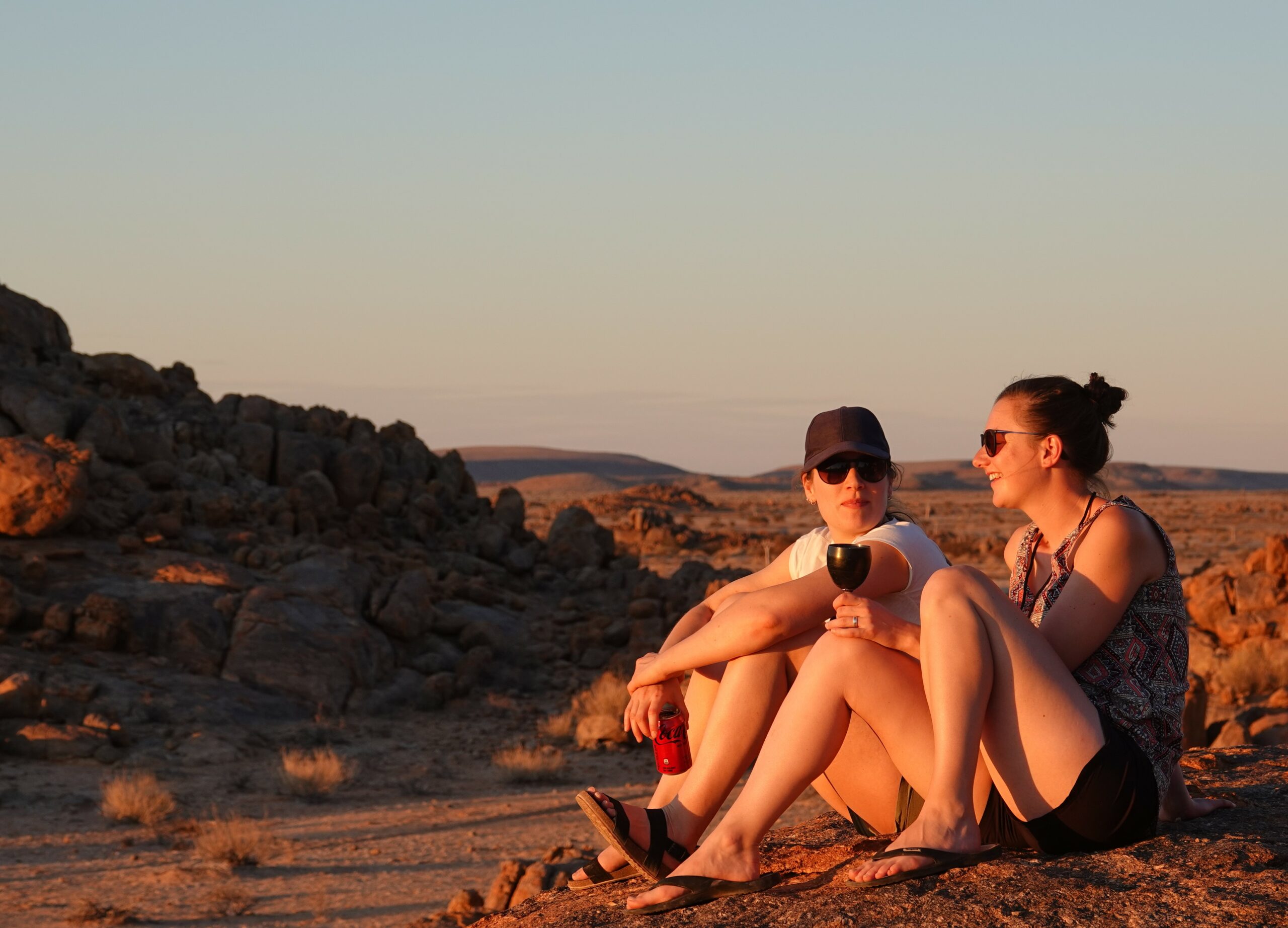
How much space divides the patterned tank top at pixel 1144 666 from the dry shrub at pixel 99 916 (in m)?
6.42

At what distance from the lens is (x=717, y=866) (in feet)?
13.2

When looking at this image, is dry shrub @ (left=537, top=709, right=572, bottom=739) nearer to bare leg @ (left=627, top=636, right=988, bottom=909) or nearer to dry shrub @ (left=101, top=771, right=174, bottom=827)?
dry shrub @ (left=101, top=771, right=174, bottom=827)

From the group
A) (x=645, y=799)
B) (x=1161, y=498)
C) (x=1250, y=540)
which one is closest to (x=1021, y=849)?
(x=645, y=799)

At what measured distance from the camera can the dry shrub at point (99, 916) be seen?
A: 312 inches

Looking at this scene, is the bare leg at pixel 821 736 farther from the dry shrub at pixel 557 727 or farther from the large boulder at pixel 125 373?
the large boulder at pixel 125 373

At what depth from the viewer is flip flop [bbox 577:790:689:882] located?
4227mm

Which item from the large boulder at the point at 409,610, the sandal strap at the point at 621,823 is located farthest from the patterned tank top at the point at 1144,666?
the large boulder at the point at 409,610

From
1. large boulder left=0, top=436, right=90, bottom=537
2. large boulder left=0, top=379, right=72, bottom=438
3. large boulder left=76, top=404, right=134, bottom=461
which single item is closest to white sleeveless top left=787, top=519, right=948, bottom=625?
large boulder left=0, top=436, right=90, bottom=537

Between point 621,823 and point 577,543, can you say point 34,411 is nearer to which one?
point 577,543

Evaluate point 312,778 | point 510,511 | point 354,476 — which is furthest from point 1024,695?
point 510,511

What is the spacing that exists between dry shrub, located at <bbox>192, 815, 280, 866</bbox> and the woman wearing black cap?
568cm

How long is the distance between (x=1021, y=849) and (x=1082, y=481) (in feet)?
3.95

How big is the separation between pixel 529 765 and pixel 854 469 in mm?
8950

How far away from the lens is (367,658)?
1516 cm
